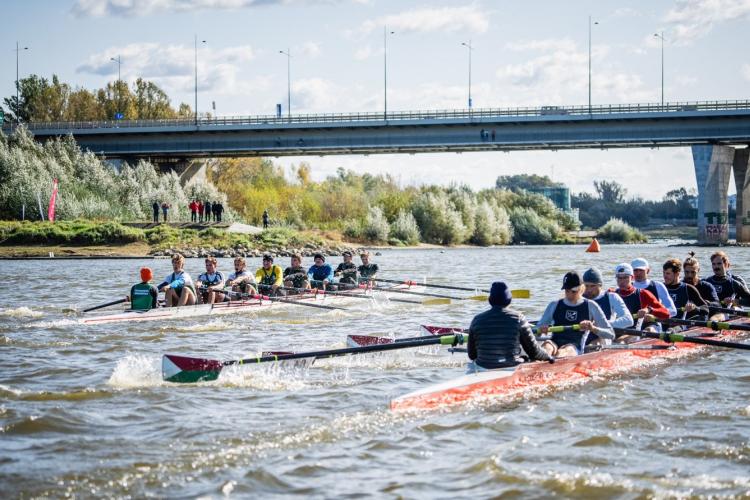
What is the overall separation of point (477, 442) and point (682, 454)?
6.94 feet

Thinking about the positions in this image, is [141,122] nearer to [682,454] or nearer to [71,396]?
[71,396]

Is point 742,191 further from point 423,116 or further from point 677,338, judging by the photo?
point 677,338

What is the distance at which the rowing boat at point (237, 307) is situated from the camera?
1995 cm

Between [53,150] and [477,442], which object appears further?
[53,150]

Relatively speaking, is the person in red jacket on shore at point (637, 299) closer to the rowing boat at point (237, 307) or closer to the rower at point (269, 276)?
the rowing boat at point (237, 307)

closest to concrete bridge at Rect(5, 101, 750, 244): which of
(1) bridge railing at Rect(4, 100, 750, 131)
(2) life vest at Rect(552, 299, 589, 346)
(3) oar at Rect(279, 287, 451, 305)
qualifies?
(1) bridge railing at Rect(4, 100, 750, 131)

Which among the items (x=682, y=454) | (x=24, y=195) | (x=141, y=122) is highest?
(x=141, y=122)

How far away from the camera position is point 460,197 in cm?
9212

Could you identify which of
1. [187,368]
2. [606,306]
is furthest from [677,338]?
[187,368]

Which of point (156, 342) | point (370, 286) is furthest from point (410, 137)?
point (156, 342)

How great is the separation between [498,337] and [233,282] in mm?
12388

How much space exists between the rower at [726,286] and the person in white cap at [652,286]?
2.48 m

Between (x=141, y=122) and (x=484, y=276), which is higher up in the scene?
(x=141, y=122)

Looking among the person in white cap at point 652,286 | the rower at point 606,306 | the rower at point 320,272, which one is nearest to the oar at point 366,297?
the rower at point 320,272
